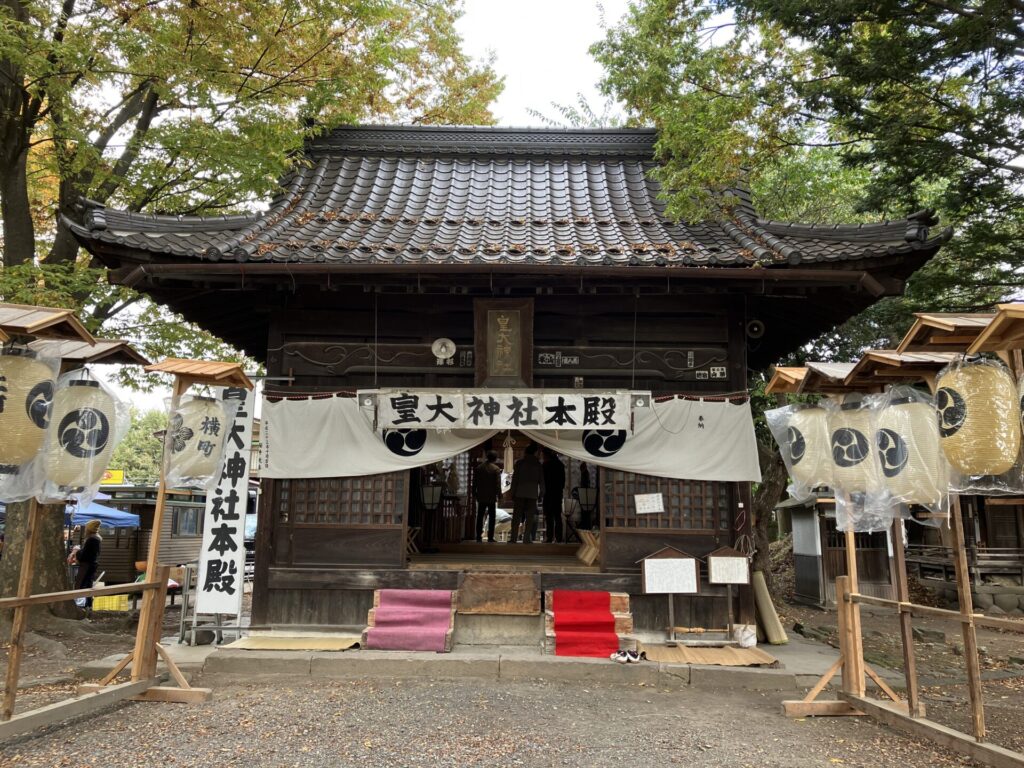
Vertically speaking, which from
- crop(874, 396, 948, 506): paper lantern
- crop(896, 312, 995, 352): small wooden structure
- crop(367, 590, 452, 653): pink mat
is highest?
crop(896, 312, 995, 352): small wooden structure

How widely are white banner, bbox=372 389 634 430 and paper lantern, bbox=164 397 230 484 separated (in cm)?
185

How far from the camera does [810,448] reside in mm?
6582

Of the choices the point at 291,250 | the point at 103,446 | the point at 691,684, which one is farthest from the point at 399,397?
the point at 691,684

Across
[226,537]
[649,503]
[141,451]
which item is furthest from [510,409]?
[141,451]

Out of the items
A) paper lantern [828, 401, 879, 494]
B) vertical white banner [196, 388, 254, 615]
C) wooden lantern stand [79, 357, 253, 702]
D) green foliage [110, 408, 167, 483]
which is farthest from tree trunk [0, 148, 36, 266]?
green foliage [110, 408, 167, 483]

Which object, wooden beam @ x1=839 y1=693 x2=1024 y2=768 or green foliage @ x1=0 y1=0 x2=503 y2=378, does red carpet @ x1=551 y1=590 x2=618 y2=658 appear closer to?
wooden beam @ x1=839 y1=693 x2=1024 y2=768

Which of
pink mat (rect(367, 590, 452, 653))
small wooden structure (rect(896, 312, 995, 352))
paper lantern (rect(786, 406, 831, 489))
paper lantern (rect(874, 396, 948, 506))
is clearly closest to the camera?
small wooden structure (rect(896, 312, 995, 352))

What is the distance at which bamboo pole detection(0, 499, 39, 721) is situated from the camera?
5078 mm

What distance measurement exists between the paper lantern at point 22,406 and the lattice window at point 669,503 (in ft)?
19.1

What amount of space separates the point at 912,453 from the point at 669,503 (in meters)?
3.20

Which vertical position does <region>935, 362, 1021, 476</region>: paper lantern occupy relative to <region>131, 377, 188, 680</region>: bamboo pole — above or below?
above

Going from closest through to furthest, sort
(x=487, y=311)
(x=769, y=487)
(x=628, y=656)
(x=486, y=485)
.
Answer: (x=628, y=656)
(x=487, y=311)
(x=486, y=485)
(x=769, y=487)

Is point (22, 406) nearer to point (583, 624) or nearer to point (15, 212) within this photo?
point (583, 624)

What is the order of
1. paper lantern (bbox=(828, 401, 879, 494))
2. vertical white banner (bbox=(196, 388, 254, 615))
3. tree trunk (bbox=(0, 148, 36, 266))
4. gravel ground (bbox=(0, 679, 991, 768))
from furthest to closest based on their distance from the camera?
tree trunk (bbox=(0, 148, 36, 266)), vertical white banner (bbox=(196, 388, 254, 615)), paper lantern (bbox=(828, 401, 879, 494)), gravel ground (bbox=(0, 679, 991, 768))
